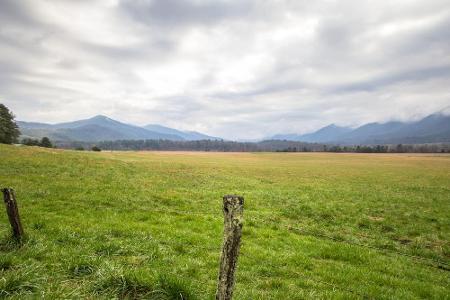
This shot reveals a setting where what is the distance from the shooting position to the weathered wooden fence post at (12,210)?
993cm

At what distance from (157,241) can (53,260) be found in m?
4.03

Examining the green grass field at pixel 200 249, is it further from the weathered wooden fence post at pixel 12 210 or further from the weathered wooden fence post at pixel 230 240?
the weathered wooden fence post at pixel 230 240

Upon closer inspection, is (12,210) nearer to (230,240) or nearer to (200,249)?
(200,249)

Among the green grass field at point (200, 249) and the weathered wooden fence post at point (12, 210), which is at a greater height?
the weathered wooden fence post at point (12, 210)

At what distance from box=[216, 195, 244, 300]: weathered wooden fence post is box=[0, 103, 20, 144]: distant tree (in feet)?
335

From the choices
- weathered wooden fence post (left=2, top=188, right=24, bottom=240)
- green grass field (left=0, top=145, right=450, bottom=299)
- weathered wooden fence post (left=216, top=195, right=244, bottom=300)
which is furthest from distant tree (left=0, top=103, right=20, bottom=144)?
weathered wooden fence post (left=216, top=195, right=244, bottom=300)

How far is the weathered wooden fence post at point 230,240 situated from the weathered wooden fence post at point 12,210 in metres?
7.59

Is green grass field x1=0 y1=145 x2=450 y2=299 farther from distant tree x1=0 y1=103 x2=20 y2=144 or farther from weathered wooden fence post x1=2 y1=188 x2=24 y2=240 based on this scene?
distant tree x1=0 y1=103 x2=20 y2=144

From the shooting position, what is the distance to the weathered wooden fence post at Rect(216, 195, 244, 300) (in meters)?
6.22

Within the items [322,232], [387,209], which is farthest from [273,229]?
[387,209]

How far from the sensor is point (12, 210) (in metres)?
10.1

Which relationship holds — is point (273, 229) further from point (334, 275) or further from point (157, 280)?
point (157, 280)

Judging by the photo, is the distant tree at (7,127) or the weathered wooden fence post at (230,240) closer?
the weathered wooden fence post at (230,240)

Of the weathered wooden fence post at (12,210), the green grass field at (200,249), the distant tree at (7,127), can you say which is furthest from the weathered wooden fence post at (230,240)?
the distant tree at (7,127)
